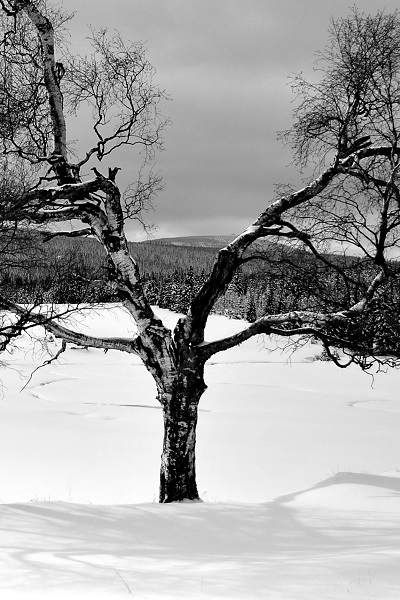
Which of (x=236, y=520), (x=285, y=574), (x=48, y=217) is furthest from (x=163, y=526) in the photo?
(x=48, y=217)

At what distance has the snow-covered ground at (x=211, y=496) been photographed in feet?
11.4

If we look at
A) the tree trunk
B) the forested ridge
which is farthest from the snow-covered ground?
the forested ridge

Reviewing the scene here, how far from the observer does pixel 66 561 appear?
3863 mm

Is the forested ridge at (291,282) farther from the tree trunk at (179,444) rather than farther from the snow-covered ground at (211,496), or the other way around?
the tree trunk at (179,444)

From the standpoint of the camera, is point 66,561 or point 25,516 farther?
point 25,516

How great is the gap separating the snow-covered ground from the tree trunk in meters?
0.65

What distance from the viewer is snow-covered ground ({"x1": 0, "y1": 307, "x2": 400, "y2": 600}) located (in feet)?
11.4

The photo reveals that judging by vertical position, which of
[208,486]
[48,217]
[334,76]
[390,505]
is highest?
[334,76]

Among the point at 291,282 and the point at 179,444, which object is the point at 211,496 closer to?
the point at 179,444

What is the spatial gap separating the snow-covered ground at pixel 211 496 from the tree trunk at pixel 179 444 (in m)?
0.65

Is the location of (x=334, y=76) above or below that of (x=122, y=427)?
above

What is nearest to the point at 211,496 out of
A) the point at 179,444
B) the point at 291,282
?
the point at 179,444

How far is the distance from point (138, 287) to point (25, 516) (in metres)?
3.61

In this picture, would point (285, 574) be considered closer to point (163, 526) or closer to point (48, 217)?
point (163, 526)
